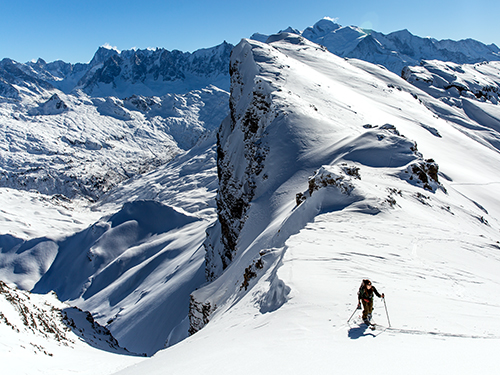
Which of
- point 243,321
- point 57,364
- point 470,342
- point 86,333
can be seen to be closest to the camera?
point 470,342

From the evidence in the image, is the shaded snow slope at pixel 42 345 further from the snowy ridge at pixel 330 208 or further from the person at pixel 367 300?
the person at pixel 367 300

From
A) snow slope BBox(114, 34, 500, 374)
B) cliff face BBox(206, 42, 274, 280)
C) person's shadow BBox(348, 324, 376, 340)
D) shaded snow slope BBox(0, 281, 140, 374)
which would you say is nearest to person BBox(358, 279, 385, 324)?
person's shadow BBox(348, 324, 376, 340)

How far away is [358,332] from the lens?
7.43m

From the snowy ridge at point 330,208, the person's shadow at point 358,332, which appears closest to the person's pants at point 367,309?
the person's shadow at point 358,332

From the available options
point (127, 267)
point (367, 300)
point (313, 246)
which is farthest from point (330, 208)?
point (127, 267)

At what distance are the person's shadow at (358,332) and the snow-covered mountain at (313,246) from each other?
4 centimetres

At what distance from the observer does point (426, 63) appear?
93.5 meters

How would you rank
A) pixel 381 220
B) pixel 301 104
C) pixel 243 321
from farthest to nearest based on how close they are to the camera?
1. pixel 301 104
2. pixel 381 220
3. pixel 243 321

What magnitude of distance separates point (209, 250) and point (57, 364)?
28299 millimetres

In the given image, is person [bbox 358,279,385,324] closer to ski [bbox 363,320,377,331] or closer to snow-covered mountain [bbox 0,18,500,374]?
ski [bbox 363,320,377,331]

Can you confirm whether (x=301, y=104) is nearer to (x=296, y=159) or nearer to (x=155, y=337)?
(x=296, y=159)

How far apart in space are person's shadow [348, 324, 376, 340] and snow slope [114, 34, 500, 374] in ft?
0.14

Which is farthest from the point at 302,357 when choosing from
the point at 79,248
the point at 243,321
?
the point at 79,248

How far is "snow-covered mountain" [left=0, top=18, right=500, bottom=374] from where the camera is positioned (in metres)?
7.52
